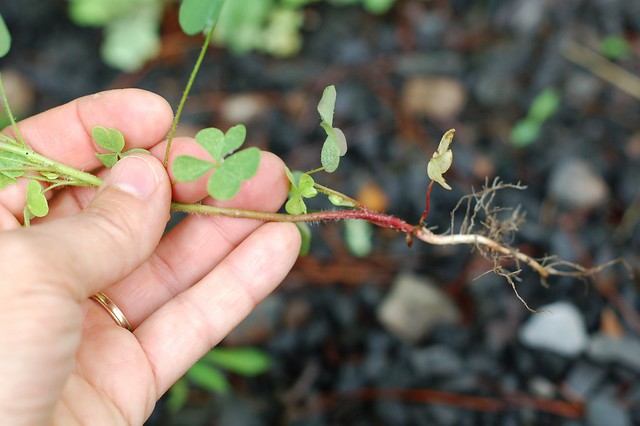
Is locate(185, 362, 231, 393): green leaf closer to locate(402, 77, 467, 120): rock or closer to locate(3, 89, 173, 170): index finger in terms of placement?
locate(3, 89, 173, 170): index finger

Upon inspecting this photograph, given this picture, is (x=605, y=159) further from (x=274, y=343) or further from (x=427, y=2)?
(x=274, y=343)

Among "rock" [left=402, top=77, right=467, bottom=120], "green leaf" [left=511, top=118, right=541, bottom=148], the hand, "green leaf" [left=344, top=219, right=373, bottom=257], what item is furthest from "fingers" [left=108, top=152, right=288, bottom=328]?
"green leaf" [left=511, top=118, right=541, bottom=148]

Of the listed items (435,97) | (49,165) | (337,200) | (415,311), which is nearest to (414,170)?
(435,97)

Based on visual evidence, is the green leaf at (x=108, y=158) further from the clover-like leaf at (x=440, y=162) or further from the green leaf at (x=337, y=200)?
the clover-like leaf at (x=440, y=162)

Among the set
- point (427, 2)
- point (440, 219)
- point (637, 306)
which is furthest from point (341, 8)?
point (637, 306)

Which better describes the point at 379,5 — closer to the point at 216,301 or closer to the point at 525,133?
the point at 525,133

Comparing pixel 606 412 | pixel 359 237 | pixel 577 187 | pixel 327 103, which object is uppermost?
pixel 327 103
